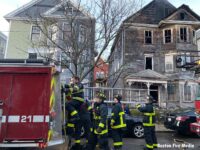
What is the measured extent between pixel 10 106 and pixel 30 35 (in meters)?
19.9

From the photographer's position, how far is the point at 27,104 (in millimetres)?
5938

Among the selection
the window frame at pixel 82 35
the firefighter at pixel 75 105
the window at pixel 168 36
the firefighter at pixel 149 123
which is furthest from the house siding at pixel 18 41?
the firefighter at pixel 149 123

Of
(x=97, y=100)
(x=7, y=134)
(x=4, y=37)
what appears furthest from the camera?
(x=4, y=37)

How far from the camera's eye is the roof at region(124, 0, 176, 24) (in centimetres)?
2741

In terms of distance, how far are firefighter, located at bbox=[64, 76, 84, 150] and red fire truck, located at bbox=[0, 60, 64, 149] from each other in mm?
857

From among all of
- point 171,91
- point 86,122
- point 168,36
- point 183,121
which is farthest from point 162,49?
point 86,122

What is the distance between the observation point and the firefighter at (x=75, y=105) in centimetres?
705

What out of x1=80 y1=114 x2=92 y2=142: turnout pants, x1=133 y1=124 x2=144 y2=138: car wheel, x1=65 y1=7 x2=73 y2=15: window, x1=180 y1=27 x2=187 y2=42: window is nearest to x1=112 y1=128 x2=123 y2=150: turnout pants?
x1=80 y1=114 x2=92 y2=142: turnout pants

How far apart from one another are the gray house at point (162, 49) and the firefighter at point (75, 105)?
17.7 meters

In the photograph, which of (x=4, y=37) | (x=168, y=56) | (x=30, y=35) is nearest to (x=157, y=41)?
(x=168, y=56)

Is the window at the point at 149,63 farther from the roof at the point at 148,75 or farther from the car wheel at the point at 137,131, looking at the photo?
the car wheel at the point at 137,131

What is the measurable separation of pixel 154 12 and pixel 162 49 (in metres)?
4.42

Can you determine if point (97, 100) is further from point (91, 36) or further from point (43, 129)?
point (91, 36)

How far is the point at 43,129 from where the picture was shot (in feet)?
19.4
